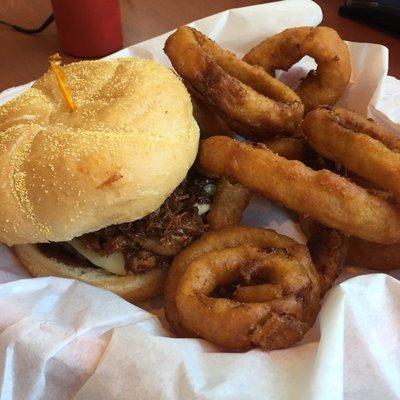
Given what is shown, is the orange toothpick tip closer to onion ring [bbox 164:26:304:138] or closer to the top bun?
the top bun

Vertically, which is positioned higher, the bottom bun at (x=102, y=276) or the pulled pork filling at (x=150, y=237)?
the pulled pork filling at (x=150, y=237)

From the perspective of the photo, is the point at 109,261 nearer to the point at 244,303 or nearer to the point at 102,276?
the point at 102,276

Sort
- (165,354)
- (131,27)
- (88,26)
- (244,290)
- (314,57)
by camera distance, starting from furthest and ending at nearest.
Answer: (131,27)
(88,26)
(314,57)
(244,290)
(165,354)

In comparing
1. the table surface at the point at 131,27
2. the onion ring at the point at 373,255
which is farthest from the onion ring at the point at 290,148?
the table surface at the point at 131,27

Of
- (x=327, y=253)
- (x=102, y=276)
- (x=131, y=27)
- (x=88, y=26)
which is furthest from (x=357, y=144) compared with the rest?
(x=131, y=27)

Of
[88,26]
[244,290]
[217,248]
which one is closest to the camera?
[244,290]

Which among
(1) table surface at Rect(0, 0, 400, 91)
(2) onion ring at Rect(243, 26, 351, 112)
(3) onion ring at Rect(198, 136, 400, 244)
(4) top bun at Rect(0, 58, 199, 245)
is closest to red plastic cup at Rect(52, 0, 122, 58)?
(1) table surface at Rect(0, 0, 400, 91)

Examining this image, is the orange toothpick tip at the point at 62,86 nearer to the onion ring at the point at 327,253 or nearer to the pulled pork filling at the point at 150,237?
the pulled pork filling at the point at 150,237
